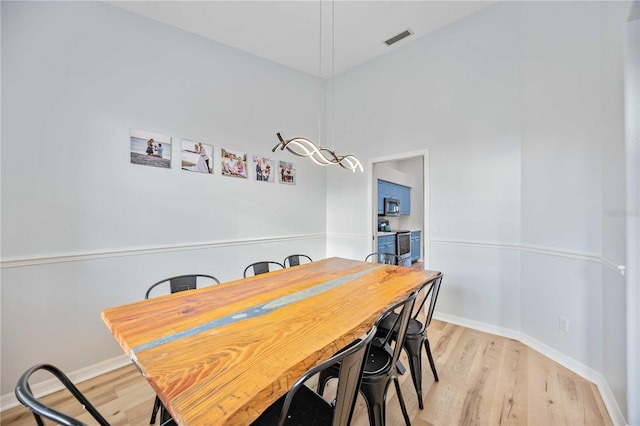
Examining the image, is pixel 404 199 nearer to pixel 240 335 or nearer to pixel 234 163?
pixel 234 163

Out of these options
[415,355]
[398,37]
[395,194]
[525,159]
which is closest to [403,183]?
[395,194]

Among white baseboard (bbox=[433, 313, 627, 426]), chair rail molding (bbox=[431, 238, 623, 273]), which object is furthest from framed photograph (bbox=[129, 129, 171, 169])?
white baseboard (bbox=[433, 313, 627, 426])

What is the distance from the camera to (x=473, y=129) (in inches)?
112

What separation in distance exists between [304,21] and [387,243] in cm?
386

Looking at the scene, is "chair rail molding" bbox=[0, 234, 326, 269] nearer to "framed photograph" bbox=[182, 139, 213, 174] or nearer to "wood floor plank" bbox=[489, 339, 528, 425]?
"framed photograph" bbox=[182, 139, 213, 174]

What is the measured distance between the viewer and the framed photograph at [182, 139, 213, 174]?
2709mm

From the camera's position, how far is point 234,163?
311cm

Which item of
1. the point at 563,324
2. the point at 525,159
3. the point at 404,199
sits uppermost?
the point at 525,159

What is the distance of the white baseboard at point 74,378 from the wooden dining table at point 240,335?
1309mm

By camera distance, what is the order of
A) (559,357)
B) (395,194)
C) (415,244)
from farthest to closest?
1. (415,244)
2. (395,194)
3. (559,357)

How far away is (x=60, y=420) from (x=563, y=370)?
3073mm

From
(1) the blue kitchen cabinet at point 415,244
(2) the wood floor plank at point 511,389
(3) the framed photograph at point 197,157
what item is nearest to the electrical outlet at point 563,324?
(2) the wood floor plank at point 511,389

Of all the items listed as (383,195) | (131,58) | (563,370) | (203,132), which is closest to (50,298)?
(203,132)

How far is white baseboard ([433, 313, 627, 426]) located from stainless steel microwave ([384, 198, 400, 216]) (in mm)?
2604
